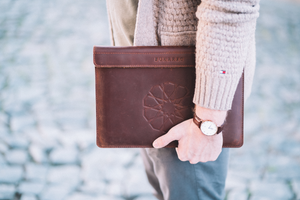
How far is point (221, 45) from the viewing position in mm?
518

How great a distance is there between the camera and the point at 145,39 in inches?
25.2

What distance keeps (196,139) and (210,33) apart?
0.27 metres

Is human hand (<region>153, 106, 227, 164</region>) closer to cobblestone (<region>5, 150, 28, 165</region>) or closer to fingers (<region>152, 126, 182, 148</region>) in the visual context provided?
fingers (<region>152, 126, 182, 148</region>)

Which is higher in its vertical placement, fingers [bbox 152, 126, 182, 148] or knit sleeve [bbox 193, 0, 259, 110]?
knit sleeve [bbox 193, 0, 259, 110]

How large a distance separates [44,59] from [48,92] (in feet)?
2.19

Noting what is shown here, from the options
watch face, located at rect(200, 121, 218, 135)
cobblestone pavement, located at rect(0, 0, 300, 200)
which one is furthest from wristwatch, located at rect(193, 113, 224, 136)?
cobblestone pavement, located at rect(0, 0, 300, 200)

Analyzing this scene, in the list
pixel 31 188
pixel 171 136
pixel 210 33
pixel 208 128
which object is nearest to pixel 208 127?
pixel 208 128

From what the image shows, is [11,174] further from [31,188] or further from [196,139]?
[196,139]

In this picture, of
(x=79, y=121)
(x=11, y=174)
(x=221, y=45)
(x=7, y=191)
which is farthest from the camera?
(x=79, y=121)

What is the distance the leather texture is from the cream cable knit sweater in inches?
2.1

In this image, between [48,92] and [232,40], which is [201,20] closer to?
[232,40]

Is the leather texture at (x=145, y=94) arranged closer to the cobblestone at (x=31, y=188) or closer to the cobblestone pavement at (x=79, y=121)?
the cobblestone pavement at (x=79, y=121)

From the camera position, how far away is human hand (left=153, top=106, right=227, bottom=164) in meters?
0.59

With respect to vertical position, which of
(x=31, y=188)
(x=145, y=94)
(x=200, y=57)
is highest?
(x=200, y=57)
